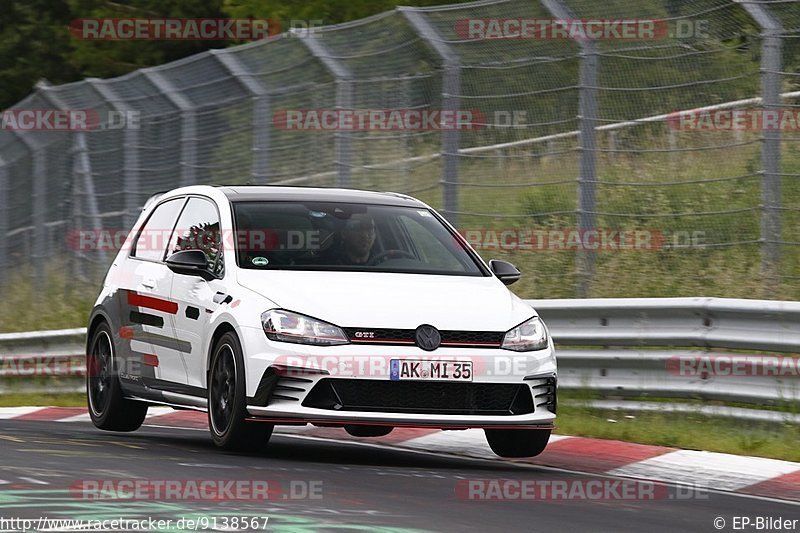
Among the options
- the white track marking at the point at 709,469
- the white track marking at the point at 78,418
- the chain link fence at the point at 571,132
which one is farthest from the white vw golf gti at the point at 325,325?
the chain link fence at the point at 571,132

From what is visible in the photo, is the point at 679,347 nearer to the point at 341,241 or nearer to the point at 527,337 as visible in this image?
the point at 527,337

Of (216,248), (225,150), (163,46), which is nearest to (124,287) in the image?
(216,248)

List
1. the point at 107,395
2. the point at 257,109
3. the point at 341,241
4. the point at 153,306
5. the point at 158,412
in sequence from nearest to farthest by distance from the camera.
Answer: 1. the point at 341,241
2. the point at 153,306
3. the point at 107,395
4. the point at 158,412
5. the point at 257,109

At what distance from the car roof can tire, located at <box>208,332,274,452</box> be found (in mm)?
1236

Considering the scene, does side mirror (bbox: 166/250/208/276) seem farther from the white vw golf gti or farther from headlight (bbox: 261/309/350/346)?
headlight (bbox: 261/309/350/346)

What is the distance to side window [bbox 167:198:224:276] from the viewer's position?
10234mm

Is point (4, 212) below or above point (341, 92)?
below

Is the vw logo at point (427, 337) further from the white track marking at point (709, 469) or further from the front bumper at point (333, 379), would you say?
the white track marking at point (709, 469)

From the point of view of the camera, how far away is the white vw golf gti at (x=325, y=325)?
909cm

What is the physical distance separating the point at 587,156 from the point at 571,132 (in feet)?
0.87

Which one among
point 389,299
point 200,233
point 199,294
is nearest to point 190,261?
point 199,294

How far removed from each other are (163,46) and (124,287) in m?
34.9

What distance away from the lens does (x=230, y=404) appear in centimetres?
943

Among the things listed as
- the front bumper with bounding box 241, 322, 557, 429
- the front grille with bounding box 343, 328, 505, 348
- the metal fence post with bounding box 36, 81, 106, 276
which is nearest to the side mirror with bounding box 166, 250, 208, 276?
the front bumper with bounding box 241, 322, 557, 429
